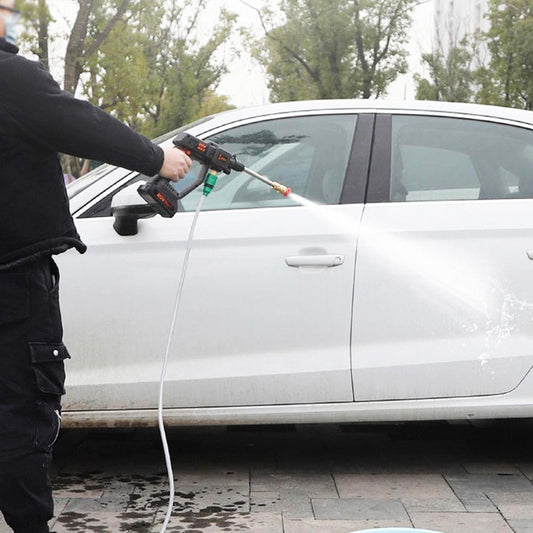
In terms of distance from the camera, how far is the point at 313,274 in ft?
14.5

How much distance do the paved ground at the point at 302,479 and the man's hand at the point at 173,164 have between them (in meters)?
1.46

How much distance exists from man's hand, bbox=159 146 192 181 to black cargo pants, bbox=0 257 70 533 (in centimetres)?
41

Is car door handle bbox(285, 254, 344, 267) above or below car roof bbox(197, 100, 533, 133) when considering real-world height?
below

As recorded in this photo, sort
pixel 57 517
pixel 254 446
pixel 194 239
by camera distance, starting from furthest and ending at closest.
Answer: pixel 254 446 < pixel 194 239 < pixel 57 517

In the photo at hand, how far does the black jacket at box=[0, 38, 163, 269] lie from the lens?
A: 9.30ft

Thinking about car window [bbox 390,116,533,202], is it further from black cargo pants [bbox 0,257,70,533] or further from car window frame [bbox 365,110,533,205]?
black cargo pants [bbox 0,257,70,533]

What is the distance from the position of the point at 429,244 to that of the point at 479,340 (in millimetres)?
430

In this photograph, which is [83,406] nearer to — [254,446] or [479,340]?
[254,446]

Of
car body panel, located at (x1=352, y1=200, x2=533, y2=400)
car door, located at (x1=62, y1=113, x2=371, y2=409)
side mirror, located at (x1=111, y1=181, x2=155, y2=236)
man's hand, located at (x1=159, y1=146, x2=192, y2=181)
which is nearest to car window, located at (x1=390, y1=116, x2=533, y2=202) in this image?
car body panel, located at (x1=352, y1=200, x2=533, y2=400)

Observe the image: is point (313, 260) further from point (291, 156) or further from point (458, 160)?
point (458, 160)

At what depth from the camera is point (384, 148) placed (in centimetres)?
468

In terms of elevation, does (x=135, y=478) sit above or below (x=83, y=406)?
below

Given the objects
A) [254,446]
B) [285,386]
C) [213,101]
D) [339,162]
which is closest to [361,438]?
[254,446]

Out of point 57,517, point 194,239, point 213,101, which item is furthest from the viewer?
point 213,101
